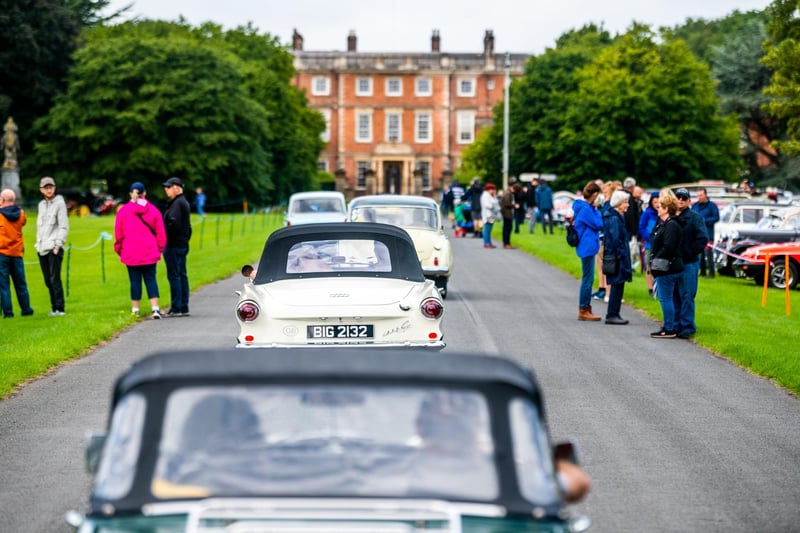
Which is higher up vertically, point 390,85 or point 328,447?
point 390,85

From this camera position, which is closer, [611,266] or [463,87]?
[611,266]

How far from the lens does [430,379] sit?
460 cm

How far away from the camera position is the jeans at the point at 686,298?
17.4 metres

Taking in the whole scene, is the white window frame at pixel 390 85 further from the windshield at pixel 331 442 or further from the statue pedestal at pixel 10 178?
the windshield at pixel 331 442

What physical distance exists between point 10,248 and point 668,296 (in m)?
9.51

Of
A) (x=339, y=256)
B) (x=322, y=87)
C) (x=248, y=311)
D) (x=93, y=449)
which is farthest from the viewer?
(x=322, y=87)

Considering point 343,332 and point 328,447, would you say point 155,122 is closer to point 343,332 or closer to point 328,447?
point 343,332

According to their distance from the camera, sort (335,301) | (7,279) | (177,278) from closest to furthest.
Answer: (335,301), (177,278), (7,279)

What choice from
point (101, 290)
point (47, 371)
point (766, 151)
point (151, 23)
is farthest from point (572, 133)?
point (47, 371)

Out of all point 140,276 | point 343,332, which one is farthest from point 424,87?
point 343,332

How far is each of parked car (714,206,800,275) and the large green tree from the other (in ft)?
155

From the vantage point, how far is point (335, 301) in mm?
11852

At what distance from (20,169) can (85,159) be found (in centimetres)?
362

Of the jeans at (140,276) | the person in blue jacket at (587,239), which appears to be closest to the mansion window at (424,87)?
the person in blue jacket at (587,239)
